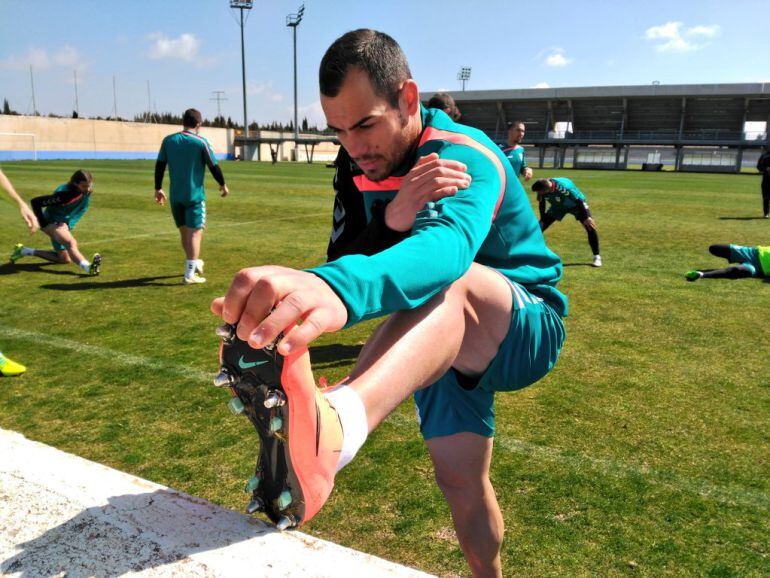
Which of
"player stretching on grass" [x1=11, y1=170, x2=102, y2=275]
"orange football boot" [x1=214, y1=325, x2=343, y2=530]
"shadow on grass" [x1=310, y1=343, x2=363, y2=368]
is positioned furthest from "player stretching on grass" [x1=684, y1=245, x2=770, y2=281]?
"player stretching on grass" [x1=11, y1=170, x2=102, y2=275]

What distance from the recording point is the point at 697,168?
5428 centimetres

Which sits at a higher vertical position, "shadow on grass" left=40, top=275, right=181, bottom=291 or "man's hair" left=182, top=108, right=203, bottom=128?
"man's hair" left=182, top=108, right=203, bottom=128

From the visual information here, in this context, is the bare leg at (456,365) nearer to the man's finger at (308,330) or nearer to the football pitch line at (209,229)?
the man's finger at (308,330)

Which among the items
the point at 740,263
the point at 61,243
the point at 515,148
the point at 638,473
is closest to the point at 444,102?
→ the point at 638,473

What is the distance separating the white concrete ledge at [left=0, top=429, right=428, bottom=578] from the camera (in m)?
1.58

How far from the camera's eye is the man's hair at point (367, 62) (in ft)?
5.12

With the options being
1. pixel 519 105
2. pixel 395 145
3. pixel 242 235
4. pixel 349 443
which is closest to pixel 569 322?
pixel 395 145

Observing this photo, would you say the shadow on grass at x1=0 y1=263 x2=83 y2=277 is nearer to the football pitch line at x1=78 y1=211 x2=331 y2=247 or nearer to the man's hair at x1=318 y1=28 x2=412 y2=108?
the football pitch line at x1=78 y1=211 x2=331 y2=247

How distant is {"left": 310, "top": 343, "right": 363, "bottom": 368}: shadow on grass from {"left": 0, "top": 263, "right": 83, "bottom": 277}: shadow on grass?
15.3ft

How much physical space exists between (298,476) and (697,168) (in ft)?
201

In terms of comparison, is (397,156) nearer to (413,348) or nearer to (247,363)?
(413,348)

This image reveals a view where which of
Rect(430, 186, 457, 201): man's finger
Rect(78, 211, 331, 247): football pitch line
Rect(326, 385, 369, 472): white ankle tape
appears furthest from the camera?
Rect(78, 211, 331, 247): football pitch line

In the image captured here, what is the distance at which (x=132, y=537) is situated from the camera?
170 centimetres

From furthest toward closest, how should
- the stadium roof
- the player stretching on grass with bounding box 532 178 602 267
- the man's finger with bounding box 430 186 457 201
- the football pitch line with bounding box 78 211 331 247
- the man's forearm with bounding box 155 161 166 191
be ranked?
the stadium roof → the football pitch line with bounding box 78 211 331 247 → the player stretching on grass with bounding box 532 178 602 267 → the man's forearm with bounding box 155 161 166 191 → the man's finger with bounding box 430 186 457 201
